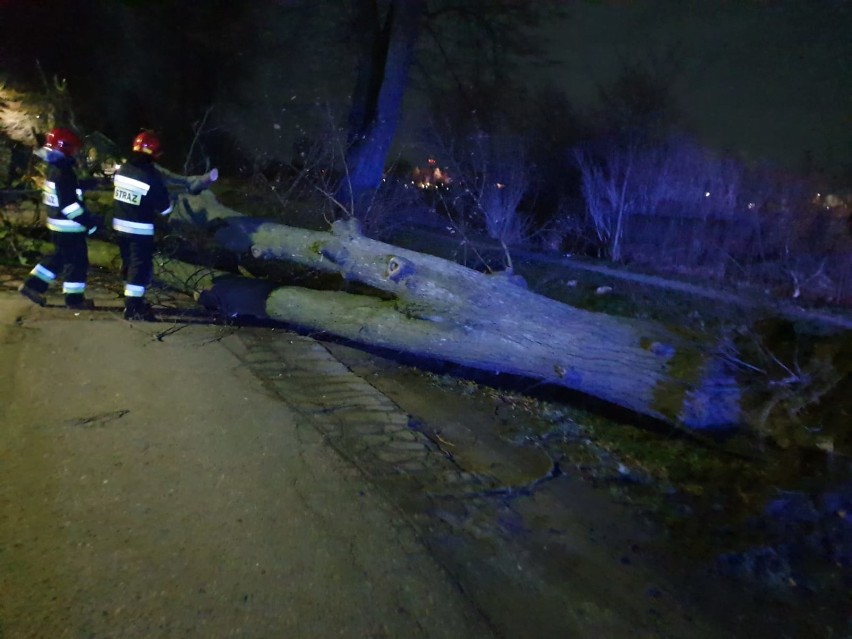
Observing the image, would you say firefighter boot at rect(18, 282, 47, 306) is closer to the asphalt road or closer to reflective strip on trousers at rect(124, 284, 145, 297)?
reflective strip on trousers at rect(124, 284, 145, 297)

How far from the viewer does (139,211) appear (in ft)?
19.7

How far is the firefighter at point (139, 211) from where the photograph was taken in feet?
19.4

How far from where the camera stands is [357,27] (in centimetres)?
1262

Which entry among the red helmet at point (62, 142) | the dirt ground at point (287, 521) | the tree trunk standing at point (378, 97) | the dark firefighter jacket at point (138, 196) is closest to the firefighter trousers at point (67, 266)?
the dark firefighter jacket at point (138, 196)

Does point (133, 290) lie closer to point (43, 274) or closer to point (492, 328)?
point (43, 274)

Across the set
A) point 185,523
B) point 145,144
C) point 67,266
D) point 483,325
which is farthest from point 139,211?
point 185,523

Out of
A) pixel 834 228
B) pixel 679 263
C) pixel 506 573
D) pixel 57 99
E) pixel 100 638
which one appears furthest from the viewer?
pixel 834 228

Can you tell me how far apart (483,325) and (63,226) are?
3.90 m

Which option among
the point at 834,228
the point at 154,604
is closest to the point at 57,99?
the point at 154,604

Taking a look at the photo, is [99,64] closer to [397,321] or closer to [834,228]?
[397,321]

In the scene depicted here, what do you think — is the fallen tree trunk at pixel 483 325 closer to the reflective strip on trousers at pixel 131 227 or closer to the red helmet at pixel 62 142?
the reflective strip on trousers at pixel 131 227

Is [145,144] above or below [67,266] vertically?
above

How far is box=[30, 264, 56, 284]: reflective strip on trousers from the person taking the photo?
5938mm

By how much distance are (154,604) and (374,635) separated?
34.4 inches
